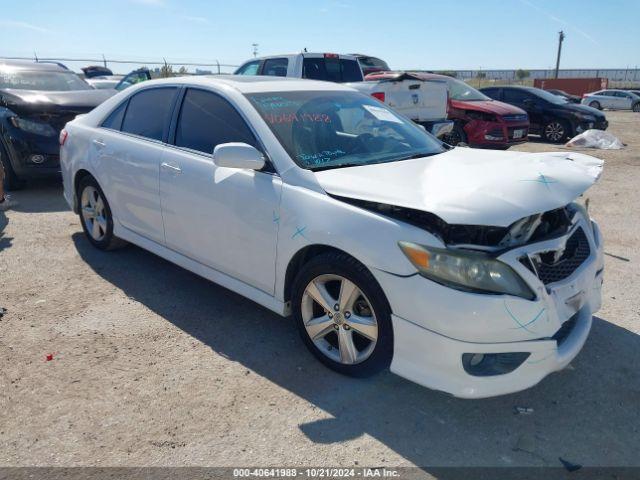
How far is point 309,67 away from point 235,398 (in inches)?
289

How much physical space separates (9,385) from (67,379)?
0.31 meters

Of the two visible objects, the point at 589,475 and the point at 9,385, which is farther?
the point at 9,385

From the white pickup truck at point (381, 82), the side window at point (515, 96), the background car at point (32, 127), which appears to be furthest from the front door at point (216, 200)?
the side window at point (515, 96)

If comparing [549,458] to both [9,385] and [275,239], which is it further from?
[9,385]

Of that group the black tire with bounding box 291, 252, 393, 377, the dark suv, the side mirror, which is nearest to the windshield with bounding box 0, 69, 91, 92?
the side mirror

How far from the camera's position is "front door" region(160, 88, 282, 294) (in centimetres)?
325

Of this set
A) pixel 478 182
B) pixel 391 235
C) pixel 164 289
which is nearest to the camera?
pixel 391 235

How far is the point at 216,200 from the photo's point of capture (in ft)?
11.5

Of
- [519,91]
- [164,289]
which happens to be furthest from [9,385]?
[519,91]

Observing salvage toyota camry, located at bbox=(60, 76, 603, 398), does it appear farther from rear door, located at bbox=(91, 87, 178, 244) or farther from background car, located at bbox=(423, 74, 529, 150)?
background car, located at bbox=(423, 74, 529, 150)

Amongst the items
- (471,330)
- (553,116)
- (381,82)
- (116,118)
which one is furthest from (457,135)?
(471,330)

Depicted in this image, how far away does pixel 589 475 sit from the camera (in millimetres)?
2371

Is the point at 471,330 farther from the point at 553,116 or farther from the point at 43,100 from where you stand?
the point at 553,116

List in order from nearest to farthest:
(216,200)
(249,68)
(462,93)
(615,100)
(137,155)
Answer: (216,200) → (137,155) → (249,68) → (462,93) → (615,100)
